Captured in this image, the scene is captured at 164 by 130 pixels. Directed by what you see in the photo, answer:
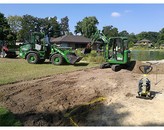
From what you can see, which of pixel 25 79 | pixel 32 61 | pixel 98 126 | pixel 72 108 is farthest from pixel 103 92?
pixel 32 61

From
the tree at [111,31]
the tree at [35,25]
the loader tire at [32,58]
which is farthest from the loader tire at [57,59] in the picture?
the tree at [111,31]

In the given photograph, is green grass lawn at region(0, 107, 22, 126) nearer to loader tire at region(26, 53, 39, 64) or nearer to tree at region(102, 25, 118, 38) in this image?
loader tire at region(26, 53, 39, 64)

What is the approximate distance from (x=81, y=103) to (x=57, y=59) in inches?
408

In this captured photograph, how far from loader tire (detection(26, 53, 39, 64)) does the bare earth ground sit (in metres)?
7.80

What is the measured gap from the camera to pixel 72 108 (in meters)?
6.72

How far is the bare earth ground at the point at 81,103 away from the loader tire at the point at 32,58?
25.6ft

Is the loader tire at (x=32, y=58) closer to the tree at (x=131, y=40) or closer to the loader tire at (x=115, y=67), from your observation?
the loader tire at (x=115, y=67)

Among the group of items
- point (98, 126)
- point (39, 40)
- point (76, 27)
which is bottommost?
point (98, 126)

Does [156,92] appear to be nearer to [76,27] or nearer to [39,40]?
[39,40]

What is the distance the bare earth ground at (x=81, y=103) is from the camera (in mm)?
5828

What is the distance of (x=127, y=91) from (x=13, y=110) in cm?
426

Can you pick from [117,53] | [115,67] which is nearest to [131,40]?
[117,53]

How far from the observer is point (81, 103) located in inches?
283

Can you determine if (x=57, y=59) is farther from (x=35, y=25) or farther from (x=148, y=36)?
(x=148, y=36)
